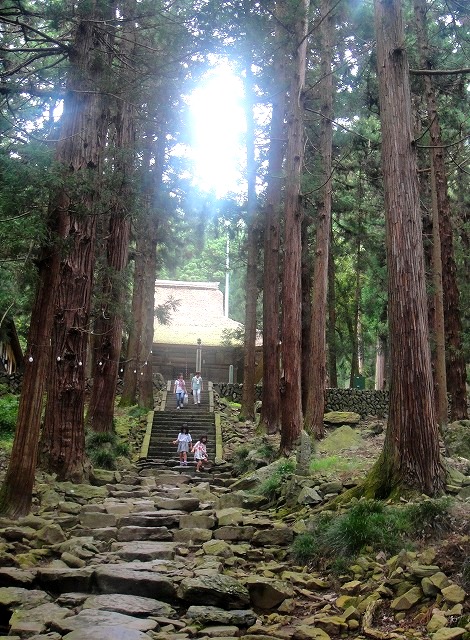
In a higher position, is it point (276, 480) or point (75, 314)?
point (75, 314)

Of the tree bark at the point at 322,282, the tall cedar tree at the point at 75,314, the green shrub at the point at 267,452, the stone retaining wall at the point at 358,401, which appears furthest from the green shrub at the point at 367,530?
the stone retaining wall at the point at 358,401

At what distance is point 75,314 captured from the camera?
38.6ft

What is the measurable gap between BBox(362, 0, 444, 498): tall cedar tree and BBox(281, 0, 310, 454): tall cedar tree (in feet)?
17.4

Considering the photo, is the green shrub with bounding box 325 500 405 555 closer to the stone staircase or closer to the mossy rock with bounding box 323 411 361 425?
the stone staircase

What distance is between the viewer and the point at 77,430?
11.6 metres

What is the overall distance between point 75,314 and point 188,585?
6996 millimetres

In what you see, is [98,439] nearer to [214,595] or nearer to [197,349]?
[214,595]

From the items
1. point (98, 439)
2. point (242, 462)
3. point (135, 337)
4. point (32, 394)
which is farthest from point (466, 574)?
point (135, 337)

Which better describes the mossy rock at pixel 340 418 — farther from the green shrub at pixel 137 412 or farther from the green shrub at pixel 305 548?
the green shrub at pixel 305 548

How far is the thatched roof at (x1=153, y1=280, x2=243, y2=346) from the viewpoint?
34.6m

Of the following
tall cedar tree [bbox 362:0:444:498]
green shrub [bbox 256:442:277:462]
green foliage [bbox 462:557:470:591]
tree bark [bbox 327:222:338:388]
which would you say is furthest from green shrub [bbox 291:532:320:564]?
tree bark [bbox 327:222:338:388]

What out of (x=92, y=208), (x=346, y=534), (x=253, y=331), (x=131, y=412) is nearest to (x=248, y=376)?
(x=253, y=331)

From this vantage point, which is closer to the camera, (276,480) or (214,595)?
(214,595)

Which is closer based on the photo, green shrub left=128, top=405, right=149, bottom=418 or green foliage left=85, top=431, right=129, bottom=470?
green foliage left=85, top=431, right=129, bottom=470
